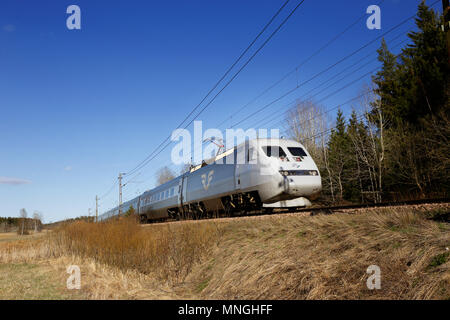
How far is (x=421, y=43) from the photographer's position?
29219 mm

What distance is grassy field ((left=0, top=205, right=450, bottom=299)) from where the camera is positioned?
4.15 m

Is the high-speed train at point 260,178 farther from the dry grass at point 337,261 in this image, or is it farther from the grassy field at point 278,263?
the dry grass at point 337,261

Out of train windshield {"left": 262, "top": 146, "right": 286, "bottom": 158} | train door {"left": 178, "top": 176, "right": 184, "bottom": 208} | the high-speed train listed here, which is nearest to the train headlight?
the high-speed train

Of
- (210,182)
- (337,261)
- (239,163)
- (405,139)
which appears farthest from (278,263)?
(405,139)

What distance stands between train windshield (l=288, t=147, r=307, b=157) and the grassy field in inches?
176

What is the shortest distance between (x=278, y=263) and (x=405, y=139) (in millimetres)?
22095

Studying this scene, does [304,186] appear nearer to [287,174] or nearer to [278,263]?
[287,174]

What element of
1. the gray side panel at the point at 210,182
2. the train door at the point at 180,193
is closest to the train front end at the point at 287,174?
the gray side panel at the point at 210,182

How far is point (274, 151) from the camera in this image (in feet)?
39.8

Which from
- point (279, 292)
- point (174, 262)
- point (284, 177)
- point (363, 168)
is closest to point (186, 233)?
point (174, 262)

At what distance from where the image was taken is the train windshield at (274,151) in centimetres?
1204

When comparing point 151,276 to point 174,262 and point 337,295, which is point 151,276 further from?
point 337,295

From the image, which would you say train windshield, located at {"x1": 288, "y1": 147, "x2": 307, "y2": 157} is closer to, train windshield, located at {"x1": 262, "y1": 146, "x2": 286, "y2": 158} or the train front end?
the train front end
